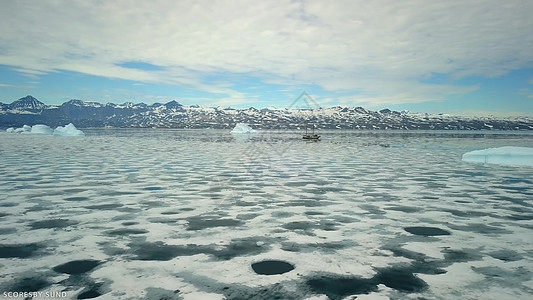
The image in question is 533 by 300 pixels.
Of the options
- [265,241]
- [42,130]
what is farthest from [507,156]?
[42,130]

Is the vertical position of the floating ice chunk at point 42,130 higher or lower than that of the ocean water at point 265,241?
higher

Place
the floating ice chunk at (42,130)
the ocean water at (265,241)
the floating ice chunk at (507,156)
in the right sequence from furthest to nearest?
the floating ice chunk at (42,130), the floating ice chunk at (507,156), the ocean water at (265,241)

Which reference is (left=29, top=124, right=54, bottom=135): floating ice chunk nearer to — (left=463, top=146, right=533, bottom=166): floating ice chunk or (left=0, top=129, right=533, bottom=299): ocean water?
(left=0, top=129, right=533, bottom=299): ocean water

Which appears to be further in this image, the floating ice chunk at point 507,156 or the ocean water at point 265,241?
the floating ice chunk at point 507,156

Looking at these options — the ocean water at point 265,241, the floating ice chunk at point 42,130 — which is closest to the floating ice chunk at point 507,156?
the ocean water at point 265,241

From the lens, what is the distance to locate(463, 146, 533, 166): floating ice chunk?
28.7 metres

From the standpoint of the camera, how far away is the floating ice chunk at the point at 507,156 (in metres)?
28.7

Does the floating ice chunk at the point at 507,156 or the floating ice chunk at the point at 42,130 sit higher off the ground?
the floating ice chunk at the point at 42,130

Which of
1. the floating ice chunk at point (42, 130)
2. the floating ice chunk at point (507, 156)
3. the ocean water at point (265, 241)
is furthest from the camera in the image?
the floating ice chunk at point (42, 130)

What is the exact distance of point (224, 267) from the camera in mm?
6895

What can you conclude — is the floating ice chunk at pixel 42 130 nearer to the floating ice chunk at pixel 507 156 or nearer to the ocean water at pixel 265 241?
the ocean water at pixel 265 241

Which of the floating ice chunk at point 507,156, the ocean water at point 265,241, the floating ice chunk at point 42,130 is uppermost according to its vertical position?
the floating ice chunk at point 42,130

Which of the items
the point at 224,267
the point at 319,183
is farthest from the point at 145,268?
the point at 319,183

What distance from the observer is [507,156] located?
97.5 ft
